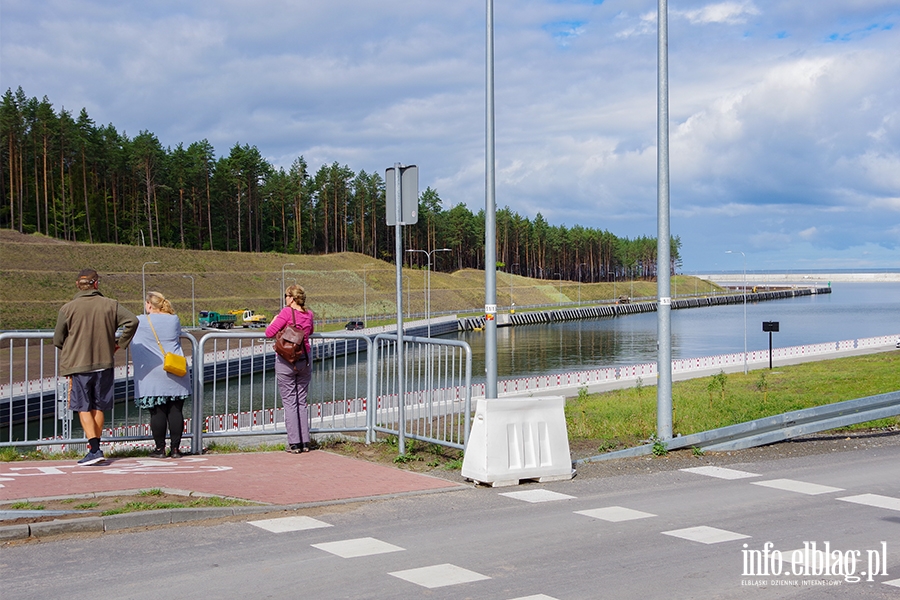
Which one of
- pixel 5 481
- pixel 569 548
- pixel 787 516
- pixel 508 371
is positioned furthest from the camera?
pixel 508 371

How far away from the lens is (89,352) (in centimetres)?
924

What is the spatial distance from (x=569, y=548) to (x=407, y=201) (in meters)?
5.13

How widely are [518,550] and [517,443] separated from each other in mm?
2690

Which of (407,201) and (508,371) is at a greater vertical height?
(407,201)

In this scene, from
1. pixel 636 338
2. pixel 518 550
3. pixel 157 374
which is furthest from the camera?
pixel 636 338

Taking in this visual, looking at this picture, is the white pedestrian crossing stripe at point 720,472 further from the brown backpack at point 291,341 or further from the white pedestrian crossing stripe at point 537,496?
the brown backpack at point 291,341

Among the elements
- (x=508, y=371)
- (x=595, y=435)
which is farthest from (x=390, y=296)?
(x=595, y=435)

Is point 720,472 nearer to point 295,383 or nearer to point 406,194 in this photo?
point 406,194

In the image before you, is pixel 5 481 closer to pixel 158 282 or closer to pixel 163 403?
pixel 163 403

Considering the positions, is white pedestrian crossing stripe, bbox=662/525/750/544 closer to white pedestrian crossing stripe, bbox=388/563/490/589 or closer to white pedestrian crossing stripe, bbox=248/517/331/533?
white pedestrian crossing stripe, bbox=388/563/490/589

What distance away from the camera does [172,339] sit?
1001 cm

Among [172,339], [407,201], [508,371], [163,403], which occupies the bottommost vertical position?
[508,371]

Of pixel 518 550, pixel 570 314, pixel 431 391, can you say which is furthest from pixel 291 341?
pixel 570 314

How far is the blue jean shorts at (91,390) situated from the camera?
9.22 m
